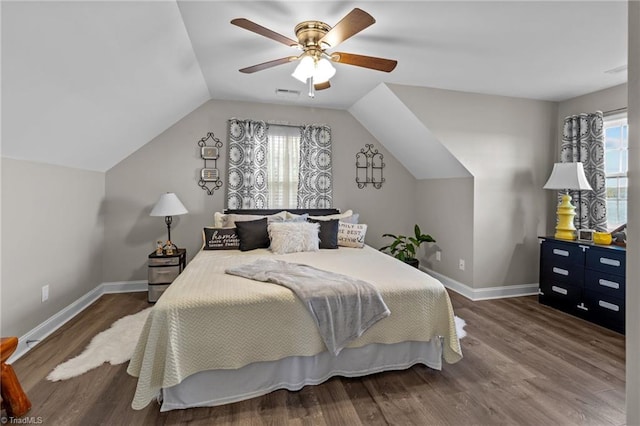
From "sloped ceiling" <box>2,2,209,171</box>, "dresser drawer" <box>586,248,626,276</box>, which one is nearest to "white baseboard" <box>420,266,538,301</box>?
"dresser drawer" <box>586,248,626,276</box>

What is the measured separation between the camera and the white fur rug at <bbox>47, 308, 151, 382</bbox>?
223 cm

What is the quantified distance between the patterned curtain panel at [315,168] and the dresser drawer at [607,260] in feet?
9.72

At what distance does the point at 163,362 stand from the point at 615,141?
15.8 feet

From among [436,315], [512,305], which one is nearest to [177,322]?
[436,315]

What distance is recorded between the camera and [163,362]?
181 cm

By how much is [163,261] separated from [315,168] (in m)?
2.23

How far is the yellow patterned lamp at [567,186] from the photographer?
3.41 m

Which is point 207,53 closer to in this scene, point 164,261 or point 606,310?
point 164,261

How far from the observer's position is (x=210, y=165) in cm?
419

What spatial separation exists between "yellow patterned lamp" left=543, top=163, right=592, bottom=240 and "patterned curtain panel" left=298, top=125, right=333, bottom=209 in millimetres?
2667

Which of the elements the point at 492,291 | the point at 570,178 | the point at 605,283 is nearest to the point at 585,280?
the point at 605,283

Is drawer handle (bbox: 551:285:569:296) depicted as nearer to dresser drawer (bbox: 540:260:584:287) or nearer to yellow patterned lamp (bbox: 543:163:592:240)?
dresser drawer (bbox: 540:260:584:287)

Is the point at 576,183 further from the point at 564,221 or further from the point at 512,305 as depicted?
the point at 512,305

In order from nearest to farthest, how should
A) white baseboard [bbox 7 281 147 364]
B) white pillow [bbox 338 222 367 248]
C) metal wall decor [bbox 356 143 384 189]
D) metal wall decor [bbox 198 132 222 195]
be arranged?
white baseboard [bbox 7 281 147 364] → white pillow [bbox 338 222 367 248] → metal wall decor [bbox 198 132 222 195] → metal wall decor [bbox 356 143 384 189]
